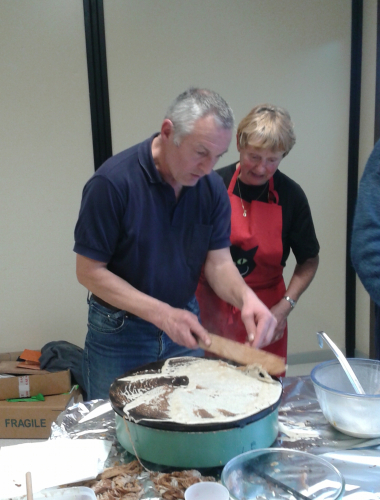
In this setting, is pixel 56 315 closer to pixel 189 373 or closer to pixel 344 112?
pixel 189 373

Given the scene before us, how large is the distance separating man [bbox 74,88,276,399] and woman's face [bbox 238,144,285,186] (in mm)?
203

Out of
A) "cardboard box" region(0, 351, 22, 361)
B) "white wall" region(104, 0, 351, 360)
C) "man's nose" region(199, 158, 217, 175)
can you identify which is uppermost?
"white wall" region(104, 0, 351, 360)

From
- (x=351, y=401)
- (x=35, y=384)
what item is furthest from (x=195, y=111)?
(x=35, y=384)

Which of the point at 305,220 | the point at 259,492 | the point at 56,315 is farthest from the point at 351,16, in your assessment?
the point at 259,492

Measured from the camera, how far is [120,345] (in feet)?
4.77

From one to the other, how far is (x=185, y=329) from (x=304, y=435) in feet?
1.19

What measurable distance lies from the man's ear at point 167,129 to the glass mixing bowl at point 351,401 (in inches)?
29.1

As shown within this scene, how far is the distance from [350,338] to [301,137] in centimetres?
143

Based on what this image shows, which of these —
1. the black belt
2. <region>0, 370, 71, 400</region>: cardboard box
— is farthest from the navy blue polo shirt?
<region>0, 370, 71, 400</region>: cardboard box

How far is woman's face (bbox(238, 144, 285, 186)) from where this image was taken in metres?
1.63

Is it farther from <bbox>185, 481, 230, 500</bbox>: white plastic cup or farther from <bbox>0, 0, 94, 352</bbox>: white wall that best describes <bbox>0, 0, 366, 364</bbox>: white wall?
<bbox>185, 481, 230, 500</bbox>: white plastic cup

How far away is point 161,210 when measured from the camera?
1384 millimetres

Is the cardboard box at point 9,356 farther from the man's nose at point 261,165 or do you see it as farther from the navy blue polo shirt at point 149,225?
the man's nose at point 261,165

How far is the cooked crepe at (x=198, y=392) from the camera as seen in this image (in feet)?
3.05
